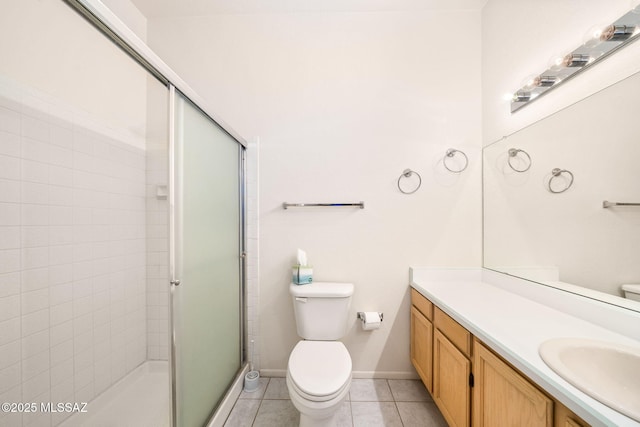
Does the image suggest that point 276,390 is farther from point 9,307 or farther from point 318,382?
point 9,307

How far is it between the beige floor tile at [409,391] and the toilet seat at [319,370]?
0.62 m

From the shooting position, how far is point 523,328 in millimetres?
946

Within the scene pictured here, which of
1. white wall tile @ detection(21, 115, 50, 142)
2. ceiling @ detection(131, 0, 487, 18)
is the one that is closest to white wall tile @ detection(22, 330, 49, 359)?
white wall tile @ detection(21, 115, 50, 142)

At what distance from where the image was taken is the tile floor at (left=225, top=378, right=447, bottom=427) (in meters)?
1.36

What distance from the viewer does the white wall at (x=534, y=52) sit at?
1026 millimetres

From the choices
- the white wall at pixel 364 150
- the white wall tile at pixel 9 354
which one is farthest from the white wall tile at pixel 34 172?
the white wall at pixel 364 150

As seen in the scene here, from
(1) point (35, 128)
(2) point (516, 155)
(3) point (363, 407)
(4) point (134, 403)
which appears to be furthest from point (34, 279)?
(2) point (516, 155)

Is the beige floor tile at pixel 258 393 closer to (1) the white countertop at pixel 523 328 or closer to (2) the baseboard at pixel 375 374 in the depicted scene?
(2) the baseboard at pixel 375 374

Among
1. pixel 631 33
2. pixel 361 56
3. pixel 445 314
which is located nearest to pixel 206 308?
pixel 445 314

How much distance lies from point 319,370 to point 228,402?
0.69m

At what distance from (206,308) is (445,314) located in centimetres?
131

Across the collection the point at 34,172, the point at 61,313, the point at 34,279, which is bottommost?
the point at 61,313

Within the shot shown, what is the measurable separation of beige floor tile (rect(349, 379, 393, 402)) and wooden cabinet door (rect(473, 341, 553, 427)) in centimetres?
70

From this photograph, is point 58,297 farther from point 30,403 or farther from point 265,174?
point 265,174
